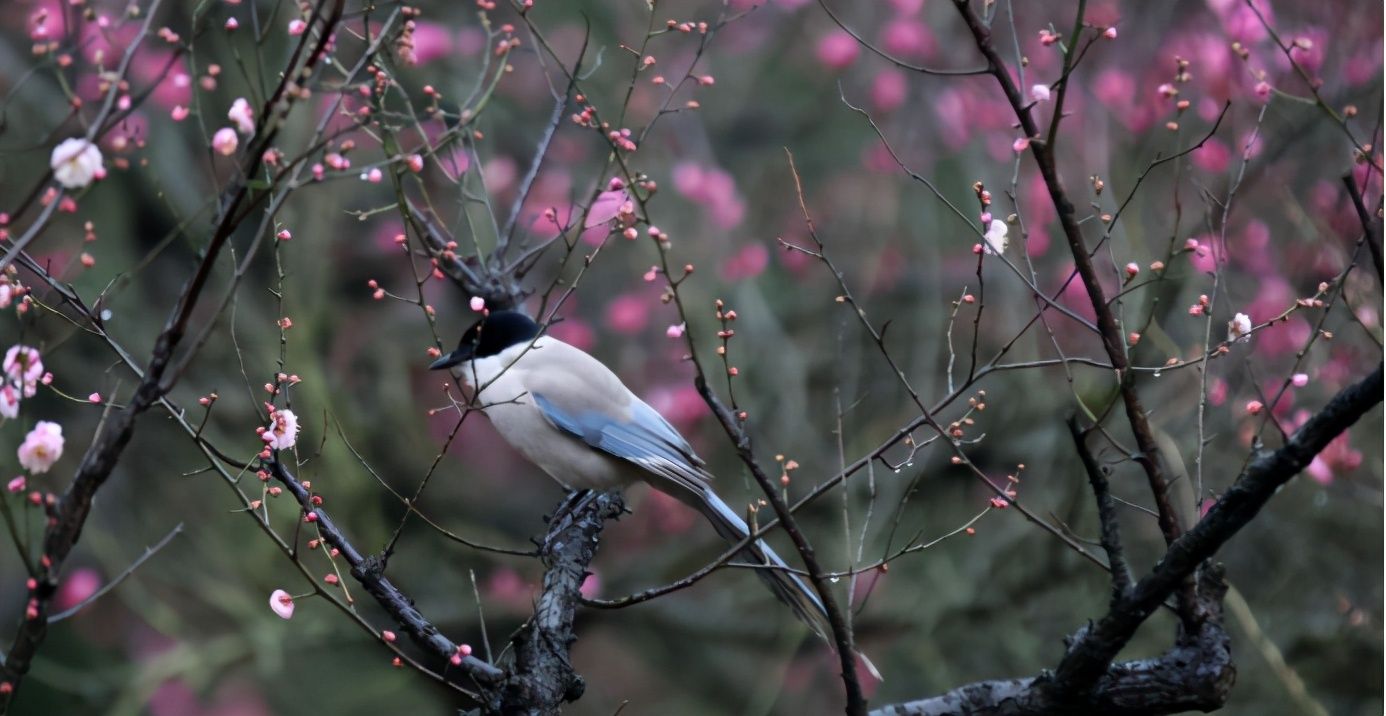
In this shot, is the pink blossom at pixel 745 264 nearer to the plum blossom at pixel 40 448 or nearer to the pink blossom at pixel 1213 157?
the pink blossom at pixel 1213 157

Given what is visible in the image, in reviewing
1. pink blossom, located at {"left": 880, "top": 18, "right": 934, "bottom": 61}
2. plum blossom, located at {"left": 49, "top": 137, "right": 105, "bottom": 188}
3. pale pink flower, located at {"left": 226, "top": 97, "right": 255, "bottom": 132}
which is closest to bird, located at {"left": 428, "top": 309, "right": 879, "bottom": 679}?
pale pink flower, located at {"left": 226, "top": 97, "right": 255, "bottom": 132}

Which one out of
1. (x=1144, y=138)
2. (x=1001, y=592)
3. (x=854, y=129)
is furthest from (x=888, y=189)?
(x=1001, y=592)

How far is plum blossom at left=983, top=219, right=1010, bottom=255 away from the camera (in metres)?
2.43

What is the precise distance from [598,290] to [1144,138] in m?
2.73

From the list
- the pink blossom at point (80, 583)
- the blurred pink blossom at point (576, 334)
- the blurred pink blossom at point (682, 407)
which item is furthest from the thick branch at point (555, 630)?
the pink blossom at point (80, 583)

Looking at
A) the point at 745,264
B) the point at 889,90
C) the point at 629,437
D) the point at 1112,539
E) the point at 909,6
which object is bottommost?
the point at 1112,539

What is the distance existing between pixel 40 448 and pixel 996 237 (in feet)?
5.39

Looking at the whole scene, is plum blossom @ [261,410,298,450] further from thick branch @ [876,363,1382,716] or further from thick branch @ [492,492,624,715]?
thick branch @ [876,363,1382,716]

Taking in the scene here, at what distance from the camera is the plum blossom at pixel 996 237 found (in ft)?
7.99

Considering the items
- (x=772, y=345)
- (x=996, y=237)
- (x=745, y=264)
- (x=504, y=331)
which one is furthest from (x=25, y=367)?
(x=745, y=264)

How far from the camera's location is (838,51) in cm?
654

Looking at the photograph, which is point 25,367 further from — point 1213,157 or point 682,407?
point 1213,157

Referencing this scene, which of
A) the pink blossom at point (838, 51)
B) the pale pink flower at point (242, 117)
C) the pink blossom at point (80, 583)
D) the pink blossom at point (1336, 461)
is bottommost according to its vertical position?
the pale pink flower at point (242, 117)

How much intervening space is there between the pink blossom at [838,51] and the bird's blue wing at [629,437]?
10.9 feet
